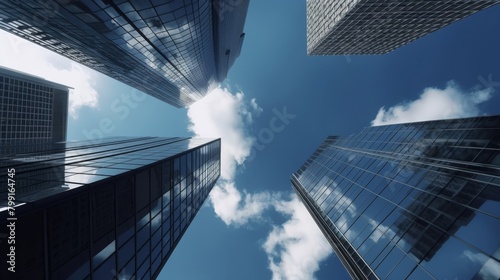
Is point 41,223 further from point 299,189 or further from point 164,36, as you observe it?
point 299,189

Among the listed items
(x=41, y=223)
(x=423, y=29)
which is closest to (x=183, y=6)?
(x=41, y=223)

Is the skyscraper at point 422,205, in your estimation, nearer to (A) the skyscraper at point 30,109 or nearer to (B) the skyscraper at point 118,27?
(B) the skyscraper at point 118,27

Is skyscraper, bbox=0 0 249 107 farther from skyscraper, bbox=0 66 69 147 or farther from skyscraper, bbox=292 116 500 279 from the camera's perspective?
skyscraper, bbox=0 66 69 147

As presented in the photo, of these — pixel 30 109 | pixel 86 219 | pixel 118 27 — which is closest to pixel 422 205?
pixel 86 219

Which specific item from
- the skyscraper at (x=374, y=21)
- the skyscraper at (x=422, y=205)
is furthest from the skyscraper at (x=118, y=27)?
the skyscraper at (x=374, y=21)

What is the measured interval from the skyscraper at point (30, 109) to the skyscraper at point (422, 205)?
96.5m

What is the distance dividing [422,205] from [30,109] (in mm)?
112173

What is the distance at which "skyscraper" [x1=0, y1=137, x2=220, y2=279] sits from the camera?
24.8 ft

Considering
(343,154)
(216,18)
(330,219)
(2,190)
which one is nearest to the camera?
(2,190)

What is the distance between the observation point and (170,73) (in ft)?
195

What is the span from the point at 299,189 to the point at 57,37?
158 ft

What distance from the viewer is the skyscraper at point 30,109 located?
7750 cm

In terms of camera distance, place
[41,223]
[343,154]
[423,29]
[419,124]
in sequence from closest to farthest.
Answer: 1. [41,223]
2. [419,124]
3. [343,154]
4. [423,29]

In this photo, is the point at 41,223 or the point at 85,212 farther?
the point at 85,212
